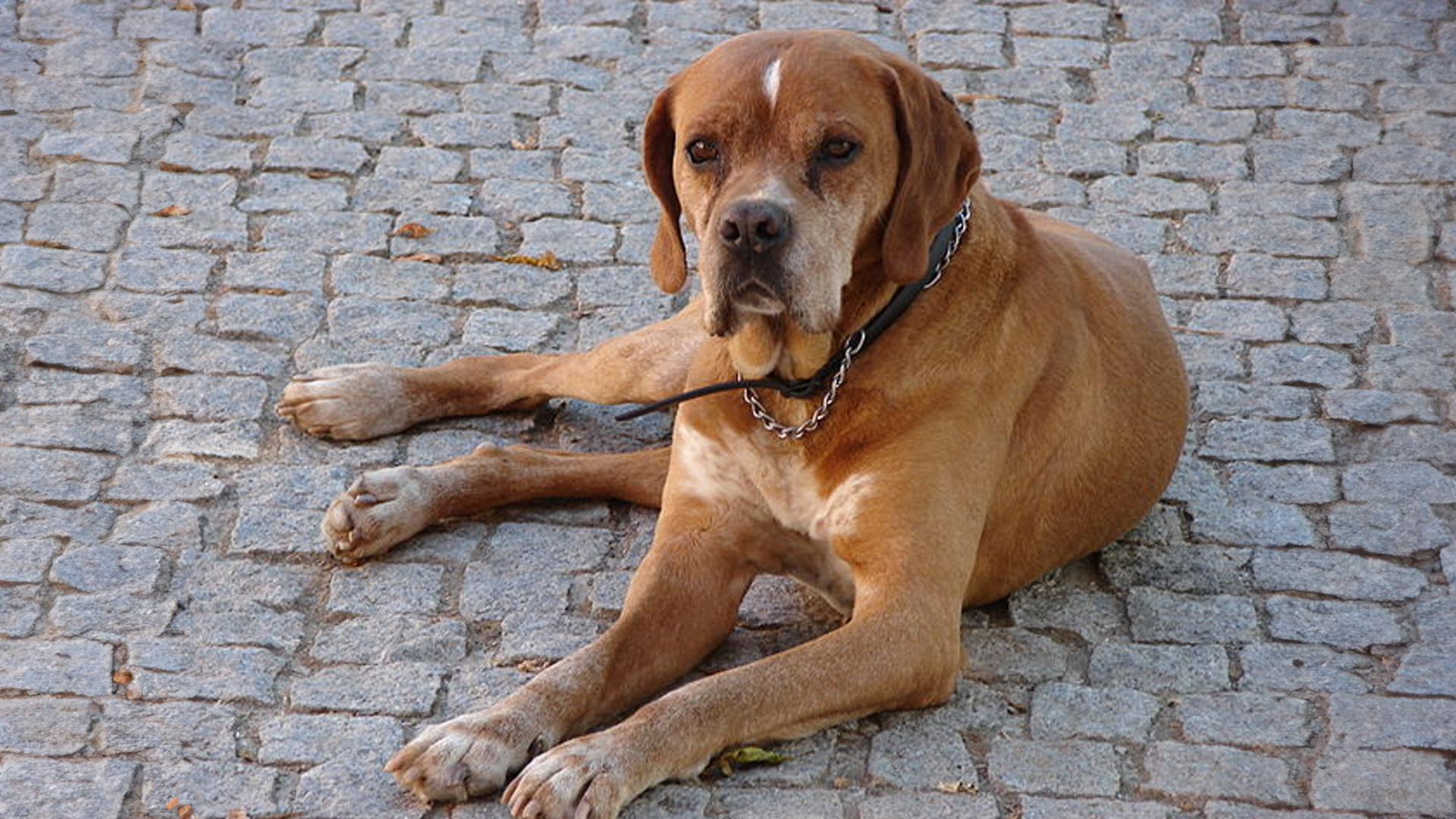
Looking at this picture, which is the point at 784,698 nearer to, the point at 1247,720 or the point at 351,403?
the point at 1247,720

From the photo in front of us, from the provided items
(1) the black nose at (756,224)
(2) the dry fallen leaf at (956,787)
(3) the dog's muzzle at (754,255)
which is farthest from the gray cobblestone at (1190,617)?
(1) the black nose at (756,224)

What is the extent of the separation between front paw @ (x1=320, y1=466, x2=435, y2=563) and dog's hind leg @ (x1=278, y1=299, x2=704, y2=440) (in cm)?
47

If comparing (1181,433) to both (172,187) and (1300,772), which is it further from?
(172,187)

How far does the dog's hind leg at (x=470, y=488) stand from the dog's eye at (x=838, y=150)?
4.42ft

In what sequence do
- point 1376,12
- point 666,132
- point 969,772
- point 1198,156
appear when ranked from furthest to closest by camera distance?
point 1376,12 < point 1198,156 < point 666,132 < point 969,772

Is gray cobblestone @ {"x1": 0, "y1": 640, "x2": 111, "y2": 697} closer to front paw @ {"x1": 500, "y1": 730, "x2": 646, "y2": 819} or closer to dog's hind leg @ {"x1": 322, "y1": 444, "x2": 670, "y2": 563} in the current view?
dog's hind leg @ {"x1": 322, "y1": 444, "x2": 670, "y2": 563}

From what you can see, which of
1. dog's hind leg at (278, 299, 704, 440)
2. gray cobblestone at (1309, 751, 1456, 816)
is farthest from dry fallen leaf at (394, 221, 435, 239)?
gray cobblestone at (1309, 751, 1456, 816)

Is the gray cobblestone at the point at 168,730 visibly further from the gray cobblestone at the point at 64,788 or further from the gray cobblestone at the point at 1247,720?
the gray cobblestone at the point at 1247,720

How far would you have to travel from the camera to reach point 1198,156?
764cm

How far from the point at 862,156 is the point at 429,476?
1627mm

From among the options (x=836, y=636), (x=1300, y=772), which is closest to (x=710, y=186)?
(x=836, y=636)

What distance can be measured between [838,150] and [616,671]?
1.31 m

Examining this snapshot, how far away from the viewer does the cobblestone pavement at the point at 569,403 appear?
15.4 ft

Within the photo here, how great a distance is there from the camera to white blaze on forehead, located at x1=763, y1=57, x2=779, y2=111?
15.6 feet
